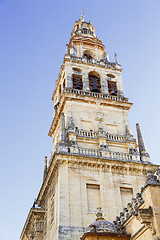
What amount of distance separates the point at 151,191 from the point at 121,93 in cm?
1998

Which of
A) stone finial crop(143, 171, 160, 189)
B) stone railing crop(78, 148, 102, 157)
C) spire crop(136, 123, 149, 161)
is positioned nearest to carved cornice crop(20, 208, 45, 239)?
stone railing crop(78, 148, 102, 157)

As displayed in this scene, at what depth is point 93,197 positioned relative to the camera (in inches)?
970

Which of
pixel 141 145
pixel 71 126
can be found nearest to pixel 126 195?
pixel 141 145

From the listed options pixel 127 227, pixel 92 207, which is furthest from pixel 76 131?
pixel 127 227

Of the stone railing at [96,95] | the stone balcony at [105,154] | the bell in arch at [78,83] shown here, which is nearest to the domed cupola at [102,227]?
the stone balcony at [105,154]

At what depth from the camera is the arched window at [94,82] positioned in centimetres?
3375

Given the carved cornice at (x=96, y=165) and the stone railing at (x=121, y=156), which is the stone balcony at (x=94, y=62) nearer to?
the stone railing at (x=121, y=156)

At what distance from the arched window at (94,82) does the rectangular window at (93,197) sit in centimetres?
1174

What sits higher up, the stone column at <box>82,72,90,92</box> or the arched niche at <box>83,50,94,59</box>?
the arched niche at <box>83,50,94,59</box>

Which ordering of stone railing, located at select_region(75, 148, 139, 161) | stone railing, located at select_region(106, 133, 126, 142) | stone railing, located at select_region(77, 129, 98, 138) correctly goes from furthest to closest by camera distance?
stone railing, located at select_region(106, 133, 126, 142), stone railing, located at select_region(77, 129, 98, 138), stone railing, located at select_region(75, 148, 139, 161)

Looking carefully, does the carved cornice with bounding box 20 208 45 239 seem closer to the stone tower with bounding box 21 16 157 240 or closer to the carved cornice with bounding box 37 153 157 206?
the stone tower with bounding box 21 16 157 240

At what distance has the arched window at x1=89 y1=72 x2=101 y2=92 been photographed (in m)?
33.8

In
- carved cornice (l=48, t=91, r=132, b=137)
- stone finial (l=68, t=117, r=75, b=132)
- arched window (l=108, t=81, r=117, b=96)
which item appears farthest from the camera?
arched window (l=108, t=81, r=117, b=96)

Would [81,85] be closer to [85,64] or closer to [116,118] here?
[85,64]
